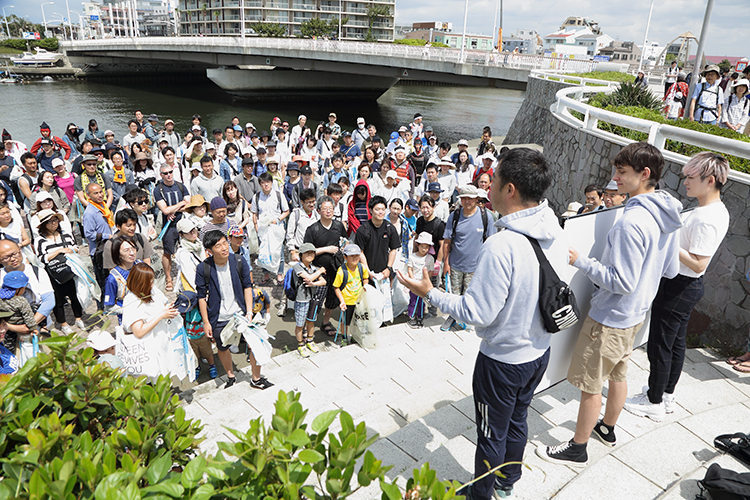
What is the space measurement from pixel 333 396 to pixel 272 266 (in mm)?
2956

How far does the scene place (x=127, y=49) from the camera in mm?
44375

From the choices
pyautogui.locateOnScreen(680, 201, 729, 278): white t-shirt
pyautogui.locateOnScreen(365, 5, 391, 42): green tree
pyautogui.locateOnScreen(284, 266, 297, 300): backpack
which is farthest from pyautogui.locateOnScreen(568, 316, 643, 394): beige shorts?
pyautogui.locateOnScreen(365, 5, 391, 42): green tree

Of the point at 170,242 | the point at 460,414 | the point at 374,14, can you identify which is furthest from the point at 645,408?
the point at 374,14

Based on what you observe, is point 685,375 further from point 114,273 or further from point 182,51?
point 182,51

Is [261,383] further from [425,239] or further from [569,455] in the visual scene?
[569,455]

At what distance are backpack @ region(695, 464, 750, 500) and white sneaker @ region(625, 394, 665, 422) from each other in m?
0.82

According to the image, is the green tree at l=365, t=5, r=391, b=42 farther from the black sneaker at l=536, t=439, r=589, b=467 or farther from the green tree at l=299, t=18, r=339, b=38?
the black sneaker at l=536, t=439, r=589, b=467

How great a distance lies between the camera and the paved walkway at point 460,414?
271 centimetres

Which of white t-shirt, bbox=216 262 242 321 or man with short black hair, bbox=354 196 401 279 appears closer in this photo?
white t-shirt, bbox=216 262 242 321

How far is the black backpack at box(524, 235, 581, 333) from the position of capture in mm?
2164

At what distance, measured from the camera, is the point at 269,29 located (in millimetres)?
66562

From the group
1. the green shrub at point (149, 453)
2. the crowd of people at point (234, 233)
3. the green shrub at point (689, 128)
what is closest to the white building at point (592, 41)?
the green shrub at point (689, 128)

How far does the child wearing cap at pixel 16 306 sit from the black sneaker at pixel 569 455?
4.36m

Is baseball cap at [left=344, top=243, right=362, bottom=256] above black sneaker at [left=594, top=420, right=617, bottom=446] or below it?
above
